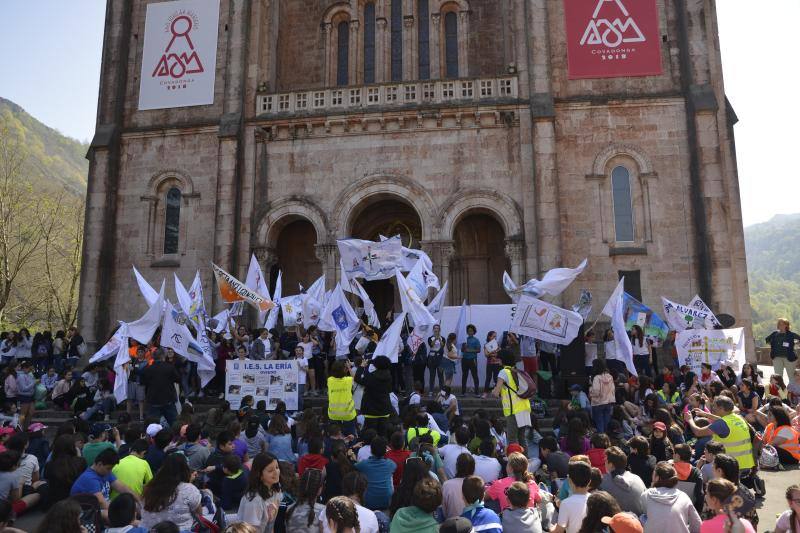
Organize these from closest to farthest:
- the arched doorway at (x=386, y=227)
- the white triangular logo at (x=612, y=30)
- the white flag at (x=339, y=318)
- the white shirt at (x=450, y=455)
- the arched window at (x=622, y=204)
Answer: the white shirt at (x=450, y=455) < the white flag at (x=339, y=318) < the arched window at (x=622, y=204) < the white triangular logo at (x=612, y=30) < the arched doorway at (x=386, y=227)

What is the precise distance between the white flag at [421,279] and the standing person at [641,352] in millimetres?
5637

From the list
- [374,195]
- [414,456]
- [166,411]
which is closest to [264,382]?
[166,411]

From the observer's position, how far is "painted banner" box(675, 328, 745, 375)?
49.3 ft

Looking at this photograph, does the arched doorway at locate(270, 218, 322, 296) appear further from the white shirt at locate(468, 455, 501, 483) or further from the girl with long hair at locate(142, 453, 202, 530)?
the girl with long hair at locate(142, 453, 202, 530)

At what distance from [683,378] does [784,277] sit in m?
200

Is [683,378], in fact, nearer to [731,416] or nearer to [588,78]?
[731,416]

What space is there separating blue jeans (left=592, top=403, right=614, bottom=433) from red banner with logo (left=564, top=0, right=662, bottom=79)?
1405cm

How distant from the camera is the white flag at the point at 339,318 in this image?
15.6 meters

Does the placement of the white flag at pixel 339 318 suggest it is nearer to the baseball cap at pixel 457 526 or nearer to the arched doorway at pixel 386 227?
the arched doorway at pixel 386 227

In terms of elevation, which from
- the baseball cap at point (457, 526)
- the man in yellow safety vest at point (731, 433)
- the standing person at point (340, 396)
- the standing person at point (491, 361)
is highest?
the standing person at point (491, 361)

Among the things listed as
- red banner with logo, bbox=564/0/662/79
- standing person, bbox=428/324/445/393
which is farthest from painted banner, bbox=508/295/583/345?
red banner with logo, bbox=564/0/662/79

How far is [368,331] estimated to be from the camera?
16062 millimetres

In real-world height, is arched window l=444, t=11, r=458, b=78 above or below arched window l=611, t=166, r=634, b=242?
above

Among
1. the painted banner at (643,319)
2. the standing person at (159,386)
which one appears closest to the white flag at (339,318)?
the standing person at (159,386)
